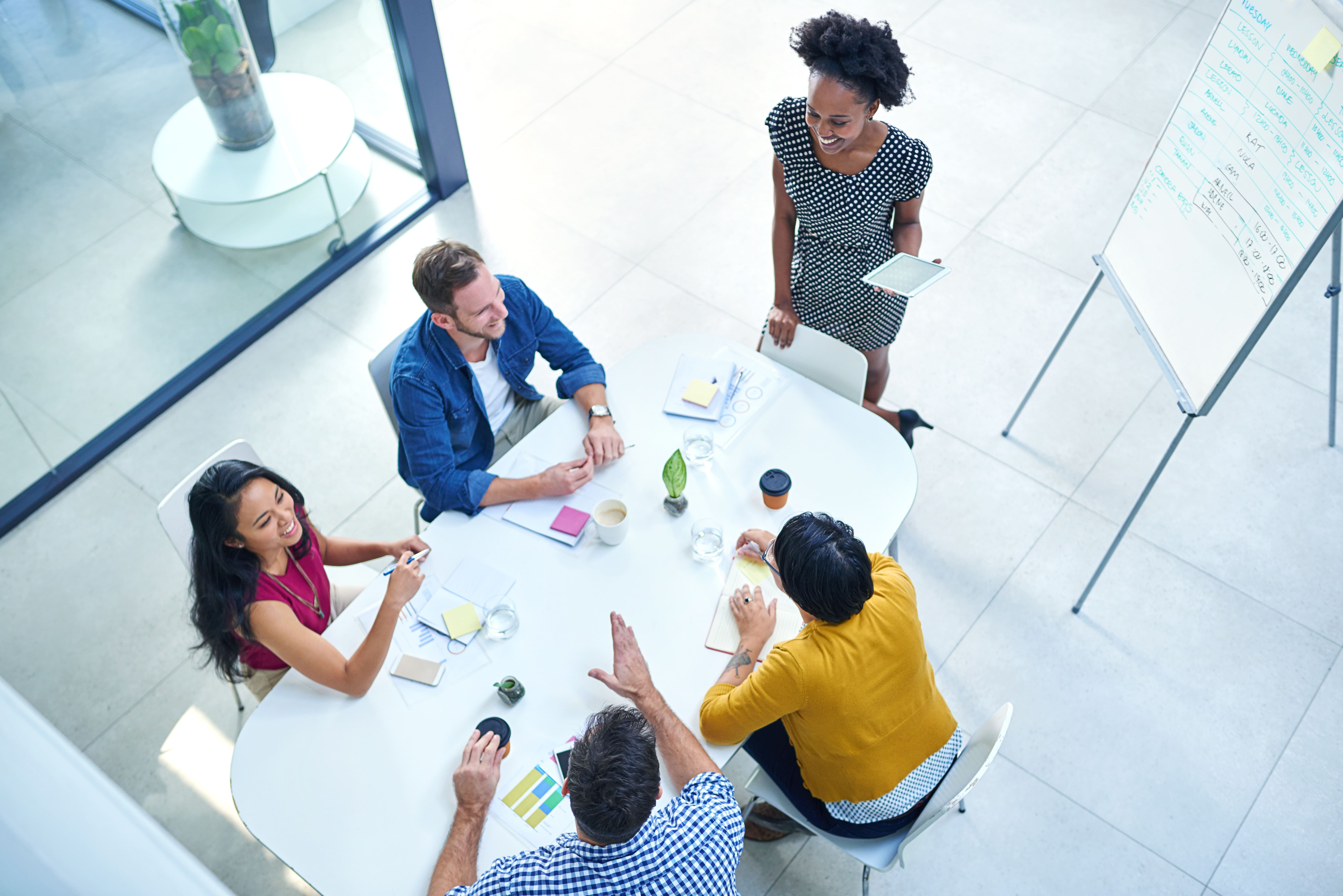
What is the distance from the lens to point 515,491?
2.62 metres

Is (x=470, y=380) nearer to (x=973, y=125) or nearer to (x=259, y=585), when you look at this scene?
(x=259, y=585)

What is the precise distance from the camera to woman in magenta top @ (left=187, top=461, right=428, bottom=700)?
2.23m

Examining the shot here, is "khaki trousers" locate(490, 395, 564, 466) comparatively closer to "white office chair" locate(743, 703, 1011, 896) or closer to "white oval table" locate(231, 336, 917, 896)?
"white oval table" locate(231, 336, 917, 896)

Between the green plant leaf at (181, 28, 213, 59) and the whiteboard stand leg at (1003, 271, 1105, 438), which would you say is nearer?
the whiteboard stand leg at (1003, 271, 1105, 438)

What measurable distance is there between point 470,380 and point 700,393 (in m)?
0.68

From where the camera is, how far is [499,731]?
7.11 ft

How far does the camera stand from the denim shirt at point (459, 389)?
2660 mm

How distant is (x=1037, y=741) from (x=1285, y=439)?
1734 mm

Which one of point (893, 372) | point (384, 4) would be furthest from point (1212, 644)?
point (384, 4)

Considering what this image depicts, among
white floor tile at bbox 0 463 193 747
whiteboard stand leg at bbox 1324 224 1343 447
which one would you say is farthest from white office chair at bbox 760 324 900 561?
white floor tile at bbox 0 463 193 747

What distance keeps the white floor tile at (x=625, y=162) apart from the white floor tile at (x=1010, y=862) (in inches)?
110

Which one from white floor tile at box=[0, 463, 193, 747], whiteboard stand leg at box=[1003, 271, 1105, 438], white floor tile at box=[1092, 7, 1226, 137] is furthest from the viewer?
white floor tile at box=[1092, 7, 1226, 137]

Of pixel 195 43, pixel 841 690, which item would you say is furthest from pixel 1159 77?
pixel 195 43

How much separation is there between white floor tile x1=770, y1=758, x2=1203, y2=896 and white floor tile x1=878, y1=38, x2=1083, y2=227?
2782 millimetres
